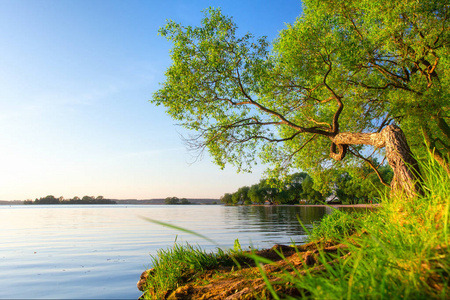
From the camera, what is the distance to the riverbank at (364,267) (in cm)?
281

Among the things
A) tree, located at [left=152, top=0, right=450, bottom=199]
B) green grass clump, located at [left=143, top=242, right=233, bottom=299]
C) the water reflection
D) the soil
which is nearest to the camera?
the soil

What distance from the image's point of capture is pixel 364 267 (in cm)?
338

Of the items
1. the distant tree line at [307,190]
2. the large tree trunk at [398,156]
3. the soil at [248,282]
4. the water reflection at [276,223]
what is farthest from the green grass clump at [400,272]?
the distant tree line at [307,190]

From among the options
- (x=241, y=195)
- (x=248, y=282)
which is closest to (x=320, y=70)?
(x=248, y=282)

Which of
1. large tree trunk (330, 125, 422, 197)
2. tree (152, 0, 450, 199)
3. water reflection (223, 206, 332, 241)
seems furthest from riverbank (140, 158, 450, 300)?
tree (152, 0, 450, 199)

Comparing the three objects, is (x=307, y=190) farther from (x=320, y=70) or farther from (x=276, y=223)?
(x=320, y=70)

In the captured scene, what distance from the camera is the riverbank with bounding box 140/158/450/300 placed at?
9.22ft

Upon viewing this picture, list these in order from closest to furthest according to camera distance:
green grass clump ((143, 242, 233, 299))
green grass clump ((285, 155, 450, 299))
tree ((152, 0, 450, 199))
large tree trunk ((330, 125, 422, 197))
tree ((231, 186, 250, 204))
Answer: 1. green grass clump ((285, 155, 450, 299))
2. green grass clump ((143, 242, 233, 299))
3. large tree trunk ((330, 125, 422, 197))
4. tree ((152, 0, 450, 199))
5. tree ((231, 186, 250, 204))

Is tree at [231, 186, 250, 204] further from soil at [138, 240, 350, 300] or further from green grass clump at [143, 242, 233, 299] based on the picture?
soil at [138, 240, 350, 300]

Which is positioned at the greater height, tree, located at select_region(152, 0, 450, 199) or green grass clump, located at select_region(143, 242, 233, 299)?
tree, located at select_region(152, 0, 450, 199)

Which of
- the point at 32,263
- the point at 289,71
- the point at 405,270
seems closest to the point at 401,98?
the point at 289,71

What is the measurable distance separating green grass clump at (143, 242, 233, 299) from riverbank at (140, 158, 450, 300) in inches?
0.8

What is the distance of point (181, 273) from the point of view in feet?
24.0

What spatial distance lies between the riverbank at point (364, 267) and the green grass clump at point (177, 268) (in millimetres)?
21
